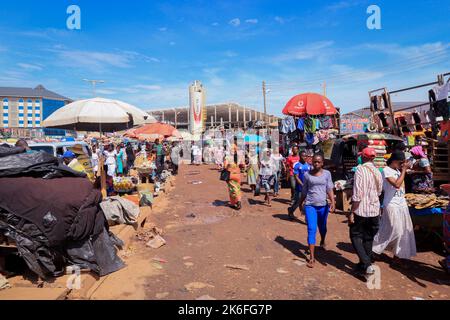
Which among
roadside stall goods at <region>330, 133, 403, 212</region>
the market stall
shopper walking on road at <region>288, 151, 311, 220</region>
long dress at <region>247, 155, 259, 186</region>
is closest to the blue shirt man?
shopper walking on road at <region>288, 151, 311, 220</region>

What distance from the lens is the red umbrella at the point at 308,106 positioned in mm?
11102

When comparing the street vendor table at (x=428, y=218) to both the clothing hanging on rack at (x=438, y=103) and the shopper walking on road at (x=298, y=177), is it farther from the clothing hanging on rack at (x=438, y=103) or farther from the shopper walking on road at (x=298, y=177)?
the clothing hanging on rack at (x=438, y=103)

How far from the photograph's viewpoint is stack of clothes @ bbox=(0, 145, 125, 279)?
3420 mm

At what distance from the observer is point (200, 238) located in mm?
5965

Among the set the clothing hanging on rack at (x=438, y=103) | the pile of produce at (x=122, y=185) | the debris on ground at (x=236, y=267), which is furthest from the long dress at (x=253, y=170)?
the debris on ground at (x=236, y=267)

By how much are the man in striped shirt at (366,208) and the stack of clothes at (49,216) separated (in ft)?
11.2

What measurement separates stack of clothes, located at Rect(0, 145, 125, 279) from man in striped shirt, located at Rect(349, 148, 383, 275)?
135 inches

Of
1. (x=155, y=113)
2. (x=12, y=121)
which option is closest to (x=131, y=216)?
(x=155, y=113)

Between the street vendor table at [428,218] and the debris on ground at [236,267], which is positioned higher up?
the street vendor table at [428,218]

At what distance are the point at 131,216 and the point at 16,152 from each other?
87.8 inches

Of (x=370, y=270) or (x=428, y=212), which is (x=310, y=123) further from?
(x=370, y=270)

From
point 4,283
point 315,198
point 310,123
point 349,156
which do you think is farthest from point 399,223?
point 310,123

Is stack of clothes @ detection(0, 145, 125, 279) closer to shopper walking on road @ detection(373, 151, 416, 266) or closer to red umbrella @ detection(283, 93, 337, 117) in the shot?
shopper walking on road @ detection(373, 151, 416, 266)

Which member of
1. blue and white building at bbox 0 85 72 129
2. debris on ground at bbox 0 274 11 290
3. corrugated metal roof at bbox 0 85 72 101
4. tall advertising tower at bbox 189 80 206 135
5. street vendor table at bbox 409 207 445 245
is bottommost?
debris on ground at bbox 0 274 11 290
